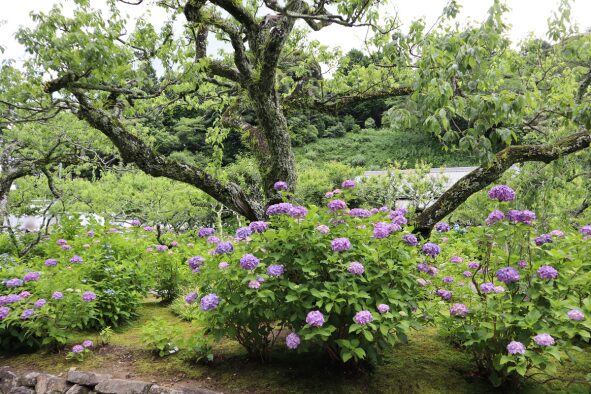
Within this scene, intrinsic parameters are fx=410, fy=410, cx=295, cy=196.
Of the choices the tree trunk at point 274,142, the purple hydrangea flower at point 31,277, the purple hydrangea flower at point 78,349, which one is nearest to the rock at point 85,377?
the purple hydrangea flower at point 78,349

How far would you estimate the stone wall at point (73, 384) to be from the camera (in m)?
2.84

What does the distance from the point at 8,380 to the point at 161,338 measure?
130 cm

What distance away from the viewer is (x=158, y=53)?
4414 mm

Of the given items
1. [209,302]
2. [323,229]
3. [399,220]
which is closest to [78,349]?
[209,302]

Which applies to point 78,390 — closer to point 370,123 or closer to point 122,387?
point 122,387

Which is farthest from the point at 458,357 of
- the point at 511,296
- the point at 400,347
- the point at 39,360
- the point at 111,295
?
the point at 39,360

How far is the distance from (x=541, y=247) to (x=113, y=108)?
4301 millimetres

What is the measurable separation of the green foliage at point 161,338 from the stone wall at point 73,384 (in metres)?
0.38

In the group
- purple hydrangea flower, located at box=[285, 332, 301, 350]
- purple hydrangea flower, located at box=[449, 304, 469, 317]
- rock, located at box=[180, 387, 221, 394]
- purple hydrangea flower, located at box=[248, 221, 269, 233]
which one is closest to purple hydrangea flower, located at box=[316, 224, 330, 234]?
purple hydrangea flower, located at box=[248, 221, 269, 233]

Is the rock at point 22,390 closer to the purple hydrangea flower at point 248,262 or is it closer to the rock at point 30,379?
the rock at point 30,379

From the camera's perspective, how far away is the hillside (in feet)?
81.8

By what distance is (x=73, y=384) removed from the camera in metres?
3.15

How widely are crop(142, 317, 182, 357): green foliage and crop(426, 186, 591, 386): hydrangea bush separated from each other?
205cm

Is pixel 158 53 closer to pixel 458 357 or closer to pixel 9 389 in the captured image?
pixel 9 389
